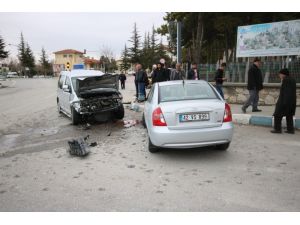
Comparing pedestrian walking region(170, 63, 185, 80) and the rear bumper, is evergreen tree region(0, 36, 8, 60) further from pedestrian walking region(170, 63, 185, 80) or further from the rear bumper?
the rear bumper

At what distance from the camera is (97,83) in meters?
9.23

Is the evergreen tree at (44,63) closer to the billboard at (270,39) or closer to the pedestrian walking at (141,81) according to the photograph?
the pedestrian walking at (141,81)

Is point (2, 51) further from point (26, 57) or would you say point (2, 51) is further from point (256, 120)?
point (256, 120)

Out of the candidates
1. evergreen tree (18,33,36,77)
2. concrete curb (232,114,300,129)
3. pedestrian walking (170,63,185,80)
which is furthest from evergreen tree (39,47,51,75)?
concrete curb (232,114,300,129)

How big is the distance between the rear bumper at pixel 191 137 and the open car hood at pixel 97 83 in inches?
181

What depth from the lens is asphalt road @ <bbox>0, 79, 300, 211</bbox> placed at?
3.46m

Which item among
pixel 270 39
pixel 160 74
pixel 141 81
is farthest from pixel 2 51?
pixel 270 39

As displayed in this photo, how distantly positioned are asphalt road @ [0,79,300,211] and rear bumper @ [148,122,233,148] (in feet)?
1.17

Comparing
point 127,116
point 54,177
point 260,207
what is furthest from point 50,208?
point 127,116

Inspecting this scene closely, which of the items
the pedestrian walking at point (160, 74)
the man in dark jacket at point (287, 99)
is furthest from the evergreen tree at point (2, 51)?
the man in dark jacket at point (287, 99)

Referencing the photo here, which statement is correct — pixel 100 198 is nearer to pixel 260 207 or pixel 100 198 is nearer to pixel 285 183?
pixel 260 207

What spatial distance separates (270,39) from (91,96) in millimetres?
7217

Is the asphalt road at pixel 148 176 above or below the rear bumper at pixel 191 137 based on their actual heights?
below

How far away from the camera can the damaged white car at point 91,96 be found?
329 inches
